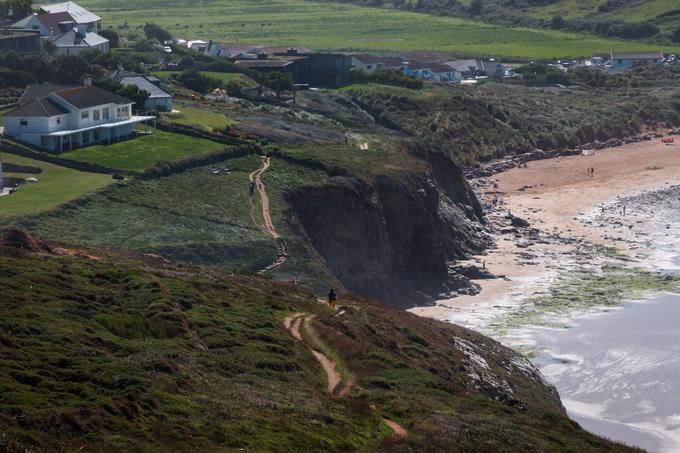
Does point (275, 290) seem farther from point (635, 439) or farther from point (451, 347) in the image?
point (635, 439)

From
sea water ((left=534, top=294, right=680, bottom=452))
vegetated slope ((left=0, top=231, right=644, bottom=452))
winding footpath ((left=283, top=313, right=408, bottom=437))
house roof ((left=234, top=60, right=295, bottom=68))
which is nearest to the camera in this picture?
vegetated slope ((left=0, top=231, right=644, bottom=452))

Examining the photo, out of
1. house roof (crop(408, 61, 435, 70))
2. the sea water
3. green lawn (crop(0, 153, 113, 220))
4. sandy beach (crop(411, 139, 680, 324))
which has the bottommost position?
sandy beach (crop(411, 139, 680, 324))

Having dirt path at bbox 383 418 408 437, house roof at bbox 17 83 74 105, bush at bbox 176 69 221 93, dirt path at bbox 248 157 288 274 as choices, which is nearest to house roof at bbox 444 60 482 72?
bush at bbox 176 69 221 93

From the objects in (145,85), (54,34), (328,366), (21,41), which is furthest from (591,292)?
(54,34)

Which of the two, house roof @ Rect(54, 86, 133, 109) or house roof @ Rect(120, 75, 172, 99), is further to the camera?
house roof @ Rect(120, 75, 172, 99)

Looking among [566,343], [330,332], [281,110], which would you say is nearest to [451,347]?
[330,332]

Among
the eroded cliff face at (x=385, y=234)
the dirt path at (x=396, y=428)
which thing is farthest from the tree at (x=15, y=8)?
the dirt path at (x=396, y=428)

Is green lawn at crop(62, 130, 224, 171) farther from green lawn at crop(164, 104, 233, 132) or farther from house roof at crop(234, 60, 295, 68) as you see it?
house roof at crop(234, 60, 295, 68)
